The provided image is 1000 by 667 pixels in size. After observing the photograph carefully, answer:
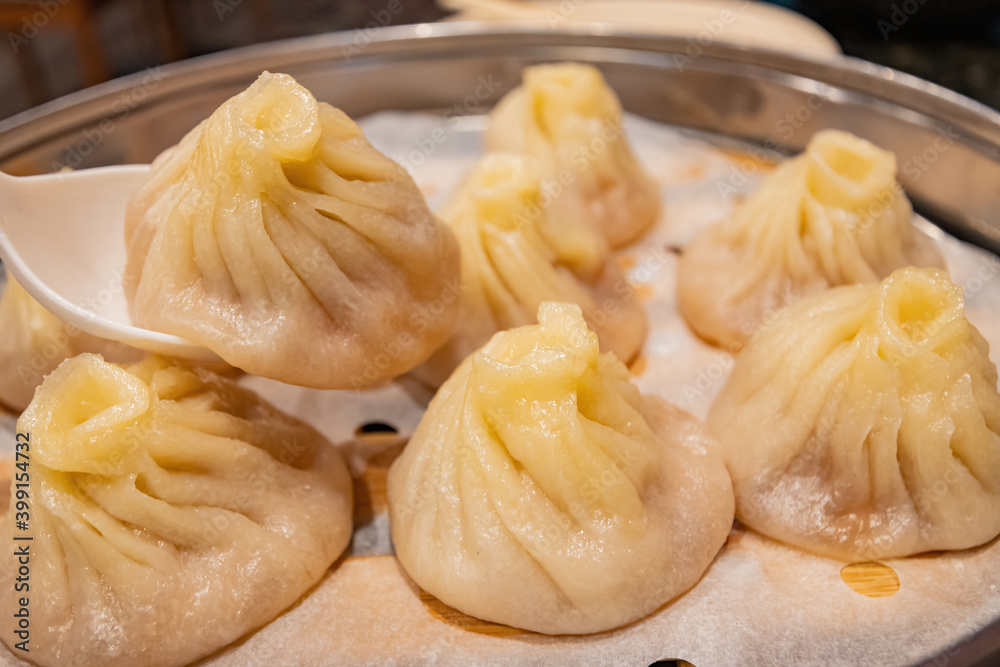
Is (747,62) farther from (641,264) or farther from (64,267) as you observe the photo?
(64,267)

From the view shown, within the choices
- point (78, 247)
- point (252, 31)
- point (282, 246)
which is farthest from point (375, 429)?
point (252, 31)

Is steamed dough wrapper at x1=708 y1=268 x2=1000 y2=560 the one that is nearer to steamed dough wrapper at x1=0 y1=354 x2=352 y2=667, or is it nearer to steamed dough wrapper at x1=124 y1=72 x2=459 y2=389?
steamed dough wrapper at x1=124 y1=72 x2=459 y2=389

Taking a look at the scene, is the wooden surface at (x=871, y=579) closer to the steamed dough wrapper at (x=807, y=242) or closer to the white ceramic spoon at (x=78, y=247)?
the steamed dough wrapper at (x=807, y=242)

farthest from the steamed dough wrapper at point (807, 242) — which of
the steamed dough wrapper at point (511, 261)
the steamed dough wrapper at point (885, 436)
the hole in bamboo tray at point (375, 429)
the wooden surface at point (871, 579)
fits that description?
the hole in bamboo tray at point (375, 429)

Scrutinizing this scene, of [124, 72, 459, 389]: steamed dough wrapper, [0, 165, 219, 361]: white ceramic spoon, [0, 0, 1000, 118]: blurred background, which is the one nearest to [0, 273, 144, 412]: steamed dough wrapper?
[0, 165, 219, 361]: white ceramic spoon

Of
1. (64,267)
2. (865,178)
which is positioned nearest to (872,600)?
(865,178)

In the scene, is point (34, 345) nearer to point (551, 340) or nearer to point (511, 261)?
point (511, 261)
